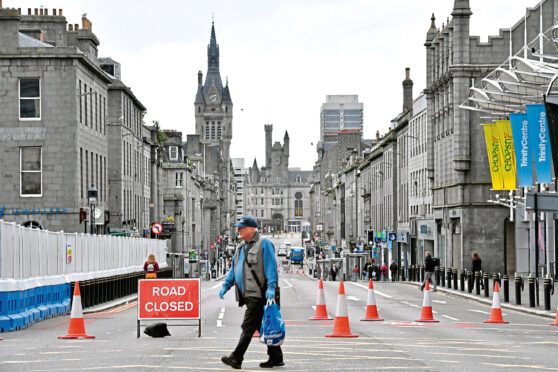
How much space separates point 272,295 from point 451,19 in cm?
4650

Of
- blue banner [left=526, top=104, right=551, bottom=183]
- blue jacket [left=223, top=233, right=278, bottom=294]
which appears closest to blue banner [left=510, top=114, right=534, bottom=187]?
blue banner [left=526, top=104, right=551, bottom=183]

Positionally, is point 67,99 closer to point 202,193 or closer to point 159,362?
point 159,362

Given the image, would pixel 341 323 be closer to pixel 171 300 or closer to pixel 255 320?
pixel 171 300

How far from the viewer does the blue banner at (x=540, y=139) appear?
3531cm

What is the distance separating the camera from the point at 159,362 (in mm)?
12961

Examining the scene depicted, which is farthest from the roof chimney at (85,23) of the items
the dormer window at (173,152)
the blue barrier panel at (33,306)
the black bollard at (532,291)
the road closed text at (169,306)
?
the dormer window at (173,152)

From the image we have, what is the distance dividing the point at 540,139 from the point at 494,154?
9353mm

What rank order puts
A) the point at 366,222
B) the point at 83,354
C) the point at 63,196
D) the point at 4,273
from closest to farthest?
1. the point at 83,354
2. the point at 4,273
3. the point at 63,196
4. the point at 366,222

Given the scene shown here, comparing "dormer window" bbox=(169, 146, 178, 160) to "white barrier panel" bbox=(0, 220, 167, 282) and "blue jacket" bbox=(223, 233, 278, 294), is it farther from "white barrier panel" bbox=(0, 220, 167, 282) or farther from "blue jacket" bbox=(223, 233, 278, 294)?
"blue jacket" bbox=(223, 233, 278, 294)

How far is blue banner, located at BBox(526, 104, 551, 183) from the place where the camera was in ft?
116

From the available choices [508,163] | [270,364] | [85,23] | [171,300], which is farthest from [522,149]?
[85,23]

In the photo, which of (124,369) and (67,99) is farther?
(67,99)

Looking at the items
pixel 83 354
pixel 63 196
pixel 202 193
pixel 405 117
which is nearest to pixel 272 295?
pixel 83 354

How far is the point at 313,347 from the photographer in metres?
15.5
